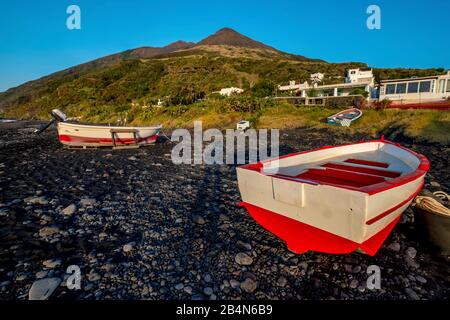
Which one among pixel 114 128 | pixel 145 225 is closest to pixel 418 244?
pixel 145 225

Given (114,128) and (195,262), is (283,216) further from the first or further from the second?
(114,128)

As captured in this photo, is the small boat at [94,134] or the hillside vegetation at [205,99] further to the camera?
the hillside vegetation at [205,99]

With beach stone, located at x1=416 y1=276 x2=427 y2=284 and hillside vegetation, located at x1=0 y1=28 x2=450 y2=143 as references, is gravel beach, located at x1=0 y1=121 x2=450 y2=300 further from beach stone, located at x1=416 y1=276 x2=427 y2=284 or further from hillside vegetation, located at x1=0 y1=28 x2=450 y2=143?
hillside vegetation, located at x1=0 y1=28 x2=450 y2=143

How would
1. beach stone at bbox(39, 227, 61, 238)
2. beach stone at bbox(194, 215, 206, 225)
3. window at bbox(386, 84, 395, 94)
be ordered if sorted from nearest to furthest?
1. beach stone at bbox(39, 227, 61, 238)
2. beach stone at bbox(194, 215, 206, 225)
3. window at bbox(386, 84, 395, 94)

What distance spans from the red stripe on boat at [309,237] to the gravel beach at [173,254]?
397 millimetres

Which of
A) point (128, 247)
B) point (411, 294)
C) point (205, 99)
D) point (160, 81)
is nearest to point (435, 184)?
point (411, 294)

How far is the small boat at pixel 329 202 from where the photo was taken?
3346 mm

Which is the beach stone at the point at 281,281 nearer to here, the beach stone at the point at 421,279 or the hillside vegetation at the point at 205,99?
the beach stone at the point at 421,279

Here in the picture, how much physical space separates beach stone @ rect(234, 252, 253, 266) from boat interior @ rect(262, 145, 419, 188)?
1670 millimetres

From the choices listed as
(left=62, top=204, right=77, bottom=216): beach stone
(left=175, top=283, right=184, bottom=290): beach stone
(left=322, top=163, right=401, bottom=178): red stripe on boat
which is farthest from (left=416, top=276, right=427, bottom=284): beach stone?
(left=62, top=204, right=77, bottom=216): beach stone

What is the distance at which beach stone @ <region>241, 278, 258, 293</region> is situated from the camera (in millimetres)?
3698

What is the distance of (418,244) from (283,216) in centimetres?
289

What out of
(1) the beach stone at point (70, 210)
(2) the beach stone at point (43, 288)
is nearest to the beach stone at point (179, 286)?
(2) the beach stone at point (43, 288)
